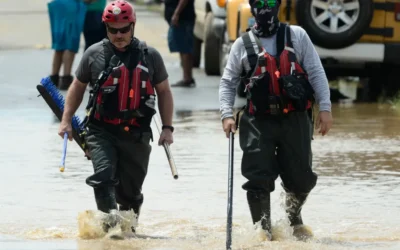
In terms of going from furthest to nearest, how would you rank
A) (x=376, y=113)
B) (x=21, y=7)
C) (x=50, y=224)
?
(x=21, y=7), (x=376, y=113), (x=50, y=224)

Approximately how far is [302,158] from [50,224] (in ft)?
5.69

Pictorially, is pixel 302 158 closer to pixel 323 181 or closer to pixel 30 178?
pixel 323 181

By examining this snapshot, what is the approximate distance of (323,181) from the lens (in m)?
10.1

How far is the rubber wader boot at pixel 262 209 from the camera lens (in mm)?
7750

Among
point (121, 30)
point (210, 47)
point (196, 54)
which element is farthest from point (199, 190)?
point (196, 54)

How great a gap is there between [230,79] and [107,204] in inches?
40.0

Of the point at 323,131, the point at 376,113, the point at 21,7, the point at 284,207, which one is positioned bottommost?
the point at 21,7

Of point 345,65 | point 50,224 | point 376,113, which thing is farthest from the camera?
point 345,65

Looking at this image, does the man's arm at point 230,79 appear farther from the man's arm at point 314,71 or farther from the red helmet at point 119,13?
the red helmet at point 119,13

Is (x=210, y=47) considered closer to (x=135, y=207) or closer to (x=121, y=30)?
(x=135, y=207)

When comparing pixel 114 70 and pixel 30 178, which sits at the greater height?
pixel 114 70

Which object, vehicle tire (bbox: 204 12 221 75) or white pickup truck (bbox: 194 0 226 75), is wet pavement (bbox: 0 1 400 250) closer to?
white pickup truck (bbox: 194 0 226 75)

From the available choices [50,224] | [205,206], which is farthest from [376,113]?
[50,224]

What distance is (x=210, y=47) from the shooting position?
61.6 feet
